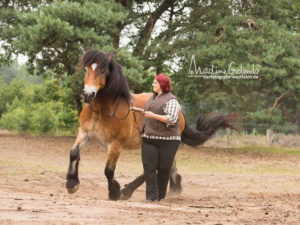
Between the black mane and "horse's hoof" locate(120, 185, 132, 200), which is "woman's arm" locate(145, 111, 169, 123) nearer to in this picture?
the black mane

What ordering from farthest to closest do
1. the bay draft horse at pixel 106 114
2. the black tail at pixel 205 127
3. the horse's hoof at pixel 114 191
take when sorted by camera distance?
the black tail at pixel 205 127 → the horse's hoof at pixel 114 191 → the bay draft horse at pixel 106 114

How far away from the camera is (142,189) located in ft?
35.3

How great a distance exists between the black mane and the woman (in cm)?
72

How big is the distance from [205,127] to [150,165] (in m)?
3.16

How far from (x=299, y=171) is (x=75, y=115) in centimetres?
1493

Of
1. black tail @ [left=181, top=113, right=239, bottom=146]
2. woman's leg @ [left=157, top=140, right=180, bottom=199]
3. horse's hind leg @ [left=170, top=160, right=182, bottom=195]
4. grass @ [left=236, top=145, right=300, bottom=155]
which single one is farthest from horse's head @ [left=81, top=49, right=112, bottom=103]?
grass @ [left=236, top=145, right=300, bottom=155]

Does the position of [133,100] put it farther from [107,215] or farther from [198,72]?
[198,72]

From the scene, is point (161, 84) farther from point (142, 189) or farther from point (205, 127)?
point (142, 189)

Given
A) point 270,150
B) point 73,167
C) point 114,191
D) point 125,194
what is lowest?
point 270,150

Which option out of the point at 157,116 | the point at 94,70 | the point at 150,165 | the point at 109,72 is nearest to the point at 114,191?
the point at 150,165

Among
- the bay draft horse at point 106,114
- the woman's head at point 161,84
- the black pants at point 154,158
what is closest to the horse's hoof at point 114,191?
the bay draft horse at point 106,114

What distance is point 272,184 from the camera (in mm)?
11805

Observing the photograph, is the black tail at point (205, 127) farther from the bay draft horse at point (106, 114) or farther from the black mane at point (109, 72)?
the black mane at point (109, 72)

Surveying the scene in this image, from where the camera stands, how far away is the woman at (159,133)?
743 cm
